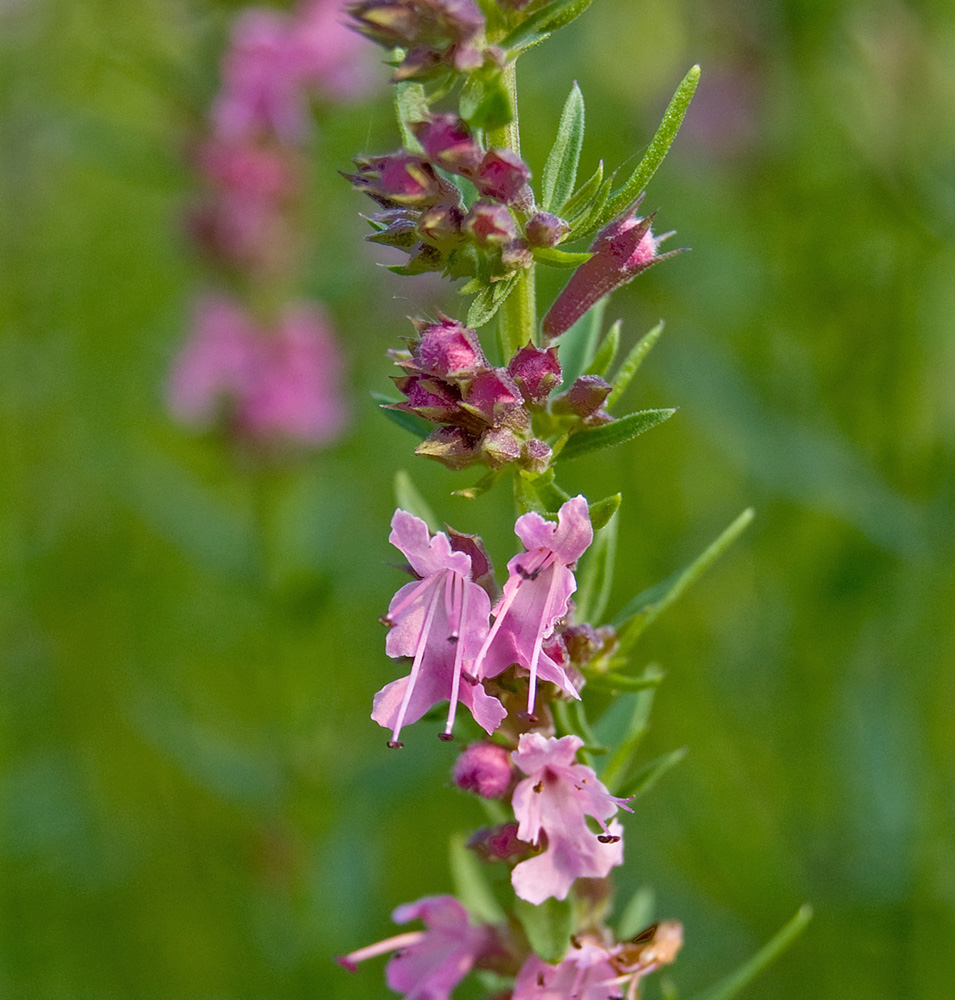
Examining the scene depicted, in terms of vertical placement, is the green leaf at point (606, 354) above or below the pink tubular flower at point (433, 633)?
above

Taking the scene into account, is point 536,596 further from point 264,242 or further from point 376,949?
point 264,242

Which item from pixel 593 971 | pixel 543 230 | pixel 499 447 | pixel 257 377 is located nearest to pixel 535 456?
pixel 499 447

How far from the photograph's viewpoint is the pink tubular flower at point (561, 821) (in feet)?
5.05

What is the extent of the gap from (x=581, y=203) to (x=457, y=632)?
2.08 feet

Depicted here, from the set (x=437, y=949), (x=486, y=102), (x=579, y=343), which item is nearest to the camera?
(x=486, y=102)

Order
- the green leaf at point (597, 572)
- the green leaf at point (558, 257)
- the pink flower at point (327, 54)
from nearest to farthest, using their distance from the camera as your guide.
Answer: the green leaf at point (558, 257) → the green leaf at point (597, 572) → the pink flower at point (327, 54)

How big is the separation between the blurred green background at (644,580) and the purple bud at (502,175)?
7.16ft

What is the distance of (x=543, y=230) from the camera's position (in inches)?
62.3

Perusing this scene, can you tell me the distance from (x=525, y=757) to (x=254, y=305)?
3487 mm

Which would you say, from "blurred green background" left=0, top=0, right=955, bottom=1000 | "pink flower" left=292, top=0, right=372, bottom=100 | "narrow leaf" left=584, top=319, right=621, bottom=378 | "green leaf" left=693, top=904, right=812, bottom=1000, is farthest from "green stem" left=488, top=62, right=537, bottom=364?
"pink flower" left=292, top=0, right=372, bottom=100

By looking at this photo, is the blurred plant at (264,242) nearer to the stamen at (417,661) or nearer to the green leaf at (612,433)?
the green leaf at (612,433)

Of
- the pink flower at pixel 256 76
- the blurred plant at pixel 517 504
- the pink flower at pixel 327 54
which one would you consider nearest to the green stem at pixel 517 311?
the blurred plant at pixel 517 504

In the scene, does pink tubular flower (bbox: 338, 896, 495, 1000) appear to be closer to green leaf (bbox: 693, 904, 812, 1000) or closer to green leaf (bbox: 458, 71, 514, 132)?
green leaf (bbox: 693, 904, 812, 1000)

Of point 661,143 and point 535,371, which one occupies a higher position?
point 661,143
